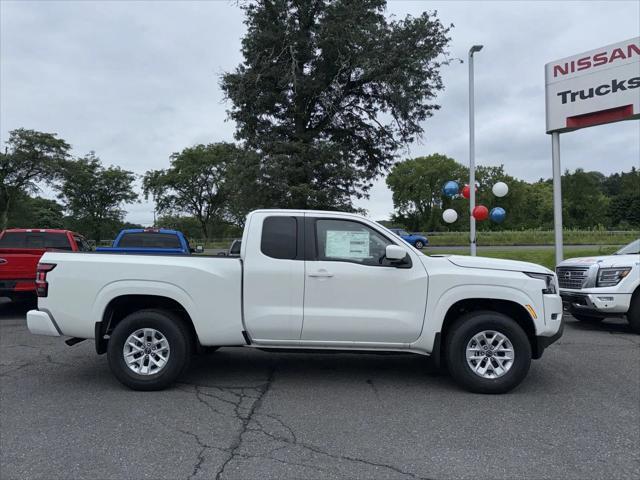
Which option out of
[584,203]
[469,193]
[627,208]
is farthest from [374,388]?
[627,208]

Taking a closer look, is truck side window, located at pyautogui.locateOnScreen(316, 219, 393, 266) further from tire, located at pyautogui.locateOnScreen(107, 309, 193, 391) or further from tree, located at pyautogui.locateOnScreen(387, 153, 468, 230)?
tree, located at pyautogui.locateOnScreen(387, 153, 468, 230)

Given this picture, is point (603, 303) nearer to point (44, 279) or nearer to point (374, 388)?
point (374, 388)

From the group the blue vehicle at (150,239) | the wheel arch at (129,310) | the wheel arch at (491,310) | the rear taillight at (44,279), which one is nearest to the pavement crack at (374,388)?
the wheel arch at (491,310)

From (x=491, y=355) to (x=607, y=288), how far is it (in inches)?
175

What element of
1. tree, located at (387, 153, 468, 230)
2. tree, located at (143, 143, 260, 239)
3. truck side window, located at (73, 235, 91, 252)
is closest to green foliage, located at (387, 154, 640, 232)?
tree, located at (387, 153, 468, 230)

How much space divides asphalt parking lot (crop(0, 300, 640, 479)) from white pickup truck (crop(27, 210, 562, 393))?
1.45 feet

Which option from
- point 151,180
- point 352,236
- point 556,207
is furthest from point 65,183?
point 352,236

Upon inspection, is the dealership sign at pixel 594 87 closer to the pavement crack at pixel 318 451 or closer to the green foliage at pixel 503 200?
the pavement crack at pixel 318 451

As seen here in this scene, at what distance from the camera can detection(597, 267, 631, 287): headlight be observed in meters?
8.30

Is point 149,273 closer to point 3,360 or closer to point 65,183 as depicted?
point 3,360

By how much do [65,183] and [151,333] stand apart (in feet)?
148

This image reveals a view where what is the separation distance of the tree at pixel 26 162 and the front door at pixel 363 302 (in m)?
40.7

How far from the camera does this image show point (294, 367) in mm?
6172

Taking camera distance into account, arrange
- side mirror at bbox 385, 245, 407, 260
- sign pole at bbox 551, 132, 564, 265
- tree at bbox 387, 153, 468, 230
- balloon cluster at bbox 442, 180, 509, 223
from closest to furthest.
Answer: side mirror at bbox 385, 245, 407, 260, sign pole at bbox 551, 132, 564, 265, balloon cluster at bbox 442, 180, 509, 223, tree at bbox 387, 153, 468, 230
